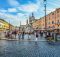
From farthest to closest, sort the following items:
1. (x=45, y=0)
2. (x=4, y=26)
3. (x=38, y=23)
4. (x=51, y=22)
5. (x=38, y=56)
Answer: (x=38, y=23), (x=4, y=26), (x=51, y=22), (x=45, y=0), (x=38, y=56)

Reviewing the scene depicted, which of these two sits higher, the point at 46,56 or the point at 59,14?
the point at 59,14

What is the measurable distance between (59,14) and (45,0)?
160 feet

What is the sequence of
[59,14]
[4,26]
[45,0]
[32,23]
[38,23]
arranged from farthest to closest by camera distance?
[32,23], [38,23], [4,26], [59,14], [45,0]

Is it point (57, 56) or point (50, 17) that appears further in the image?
point (50, 17)

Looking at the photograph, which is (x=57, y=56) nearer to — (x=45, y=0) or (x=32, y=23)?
(x=45, y=0)

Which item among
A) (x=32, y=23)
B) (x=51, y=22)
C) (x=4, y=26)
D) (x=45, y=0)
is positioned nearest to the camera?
(x=45, y=0)

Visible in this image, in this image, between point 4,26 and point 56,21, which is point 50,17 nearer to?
point 56,21

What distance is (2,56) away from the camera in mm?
21438

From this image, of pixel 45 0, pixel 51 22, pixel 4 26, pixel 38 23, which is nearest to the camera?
pixel 45 0

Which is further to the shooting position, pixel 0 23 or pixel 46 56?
pixel 0 23

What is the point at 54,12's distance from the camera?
11694cm

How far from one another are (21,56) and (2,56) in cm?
181

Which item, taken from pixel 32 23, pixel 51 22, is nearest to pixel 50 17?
pixel 51 22

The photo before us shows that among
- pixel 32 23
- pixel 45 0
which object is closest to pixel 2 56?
pixel 45 0
